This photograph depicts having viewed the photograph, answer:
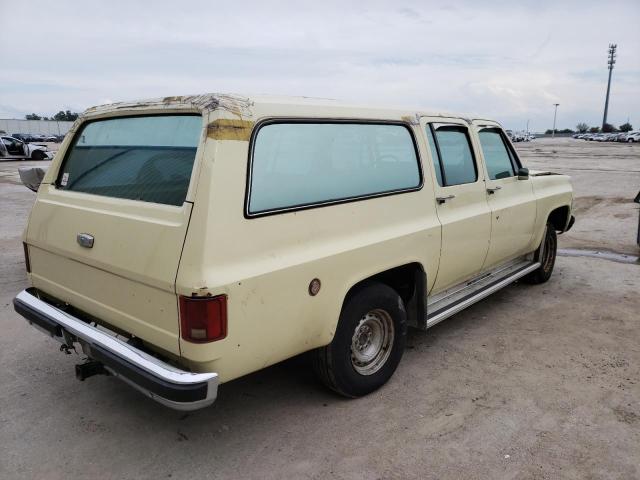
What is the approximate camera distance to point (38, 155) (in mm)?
27359

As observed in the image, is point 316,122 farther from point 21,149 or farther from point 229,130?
point 21,149

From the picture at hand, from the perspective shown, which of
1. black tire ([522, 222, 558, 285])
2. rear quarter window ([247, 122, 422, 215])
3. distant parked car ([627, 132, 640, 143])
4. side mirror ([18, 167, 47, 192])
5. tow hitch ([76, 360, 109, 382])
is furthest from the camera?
distant parked car ([627, 132, 640, 143])

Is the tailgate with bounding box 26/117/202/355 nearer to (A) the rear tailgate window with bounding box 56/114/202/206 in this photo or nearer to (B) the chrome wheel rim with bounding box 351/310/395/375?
(A) the rear tailgate window with bounding box 56/114/202/206

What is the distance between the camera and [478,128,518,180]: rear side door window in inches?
176

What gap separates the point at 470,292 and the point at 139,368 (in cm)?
285

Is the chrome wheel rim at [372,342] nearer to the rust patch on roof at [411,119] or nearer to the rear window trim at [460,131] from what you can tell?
the rear window trim at [460,131]

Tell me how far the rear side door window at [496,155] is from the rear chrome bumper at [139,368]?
3.13 m

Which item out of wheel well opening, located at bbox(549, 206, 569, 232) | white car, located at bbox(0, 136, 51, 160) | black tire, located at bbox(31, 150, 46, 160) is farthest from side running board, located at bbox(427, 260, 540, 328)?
black tire, located at bbox(31, 150, 46, 160)

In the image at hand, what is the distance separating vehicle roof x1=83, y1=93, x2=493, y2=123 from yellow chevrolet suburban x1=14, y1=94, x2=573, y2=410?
11 millimetres

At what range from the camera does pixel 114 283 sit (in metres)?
2.74

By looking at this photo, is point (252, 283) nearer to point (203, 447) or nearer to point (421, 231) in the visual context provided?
point (203, 447)

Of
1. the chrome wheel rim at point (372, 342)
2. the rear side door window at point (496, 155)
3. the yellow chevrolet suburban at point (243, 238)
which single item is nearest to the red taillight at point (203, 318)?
the yellow chevrolet suburban at point (243, 238)

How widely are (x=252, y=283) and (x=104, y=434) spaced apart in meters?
1.44

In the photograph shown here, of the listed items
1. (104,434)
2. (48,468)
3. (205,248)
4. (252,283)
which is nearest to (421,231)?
(252,283)
